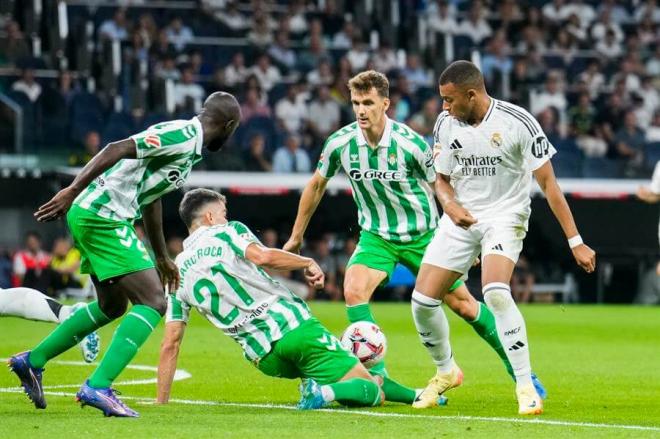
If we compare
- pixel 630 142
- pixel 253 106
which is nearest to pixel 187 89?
pixel 253 106

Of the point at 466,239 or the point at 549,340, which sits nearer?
the point at 466,239

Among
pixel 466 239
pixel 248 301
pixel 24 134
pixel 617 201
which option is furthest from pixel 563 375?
pixel 617 201

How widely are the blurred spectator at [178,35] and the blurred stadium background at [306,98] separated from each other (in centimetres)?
4

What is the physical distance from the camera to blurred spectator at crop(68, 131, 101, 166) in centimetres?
2194

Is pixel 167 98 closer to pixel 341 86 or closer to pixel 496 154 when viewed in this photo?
pixel 341 86

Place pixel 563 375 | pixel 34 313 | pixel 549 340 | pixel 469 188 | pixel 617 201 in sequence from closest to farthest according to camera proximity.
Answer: pixel 469 188, pixel 34 313, pixel 563 375, pixel 549 340, pixel 617 201

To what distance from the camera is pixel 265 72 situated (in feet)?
83.5

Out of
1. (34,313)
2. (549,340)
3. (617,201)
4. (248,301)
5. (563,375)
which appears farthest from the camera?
(617,201)

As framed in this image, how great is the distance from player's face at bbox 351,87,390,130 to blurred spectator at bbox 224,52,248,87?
14.6m

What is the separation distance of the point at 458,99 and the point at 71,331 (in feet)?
9.47

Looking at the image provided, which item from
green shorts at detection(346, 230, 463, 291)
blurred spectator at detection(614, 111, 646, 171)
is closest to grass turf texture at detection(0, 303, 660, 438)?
green shorts at detection(346, 230, 463, 291)

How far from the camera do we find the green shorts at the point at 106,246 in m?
8.68

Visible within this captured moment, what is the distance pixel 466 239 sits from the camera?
937cm

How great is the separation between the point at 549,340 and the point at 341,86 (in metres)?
9.46
